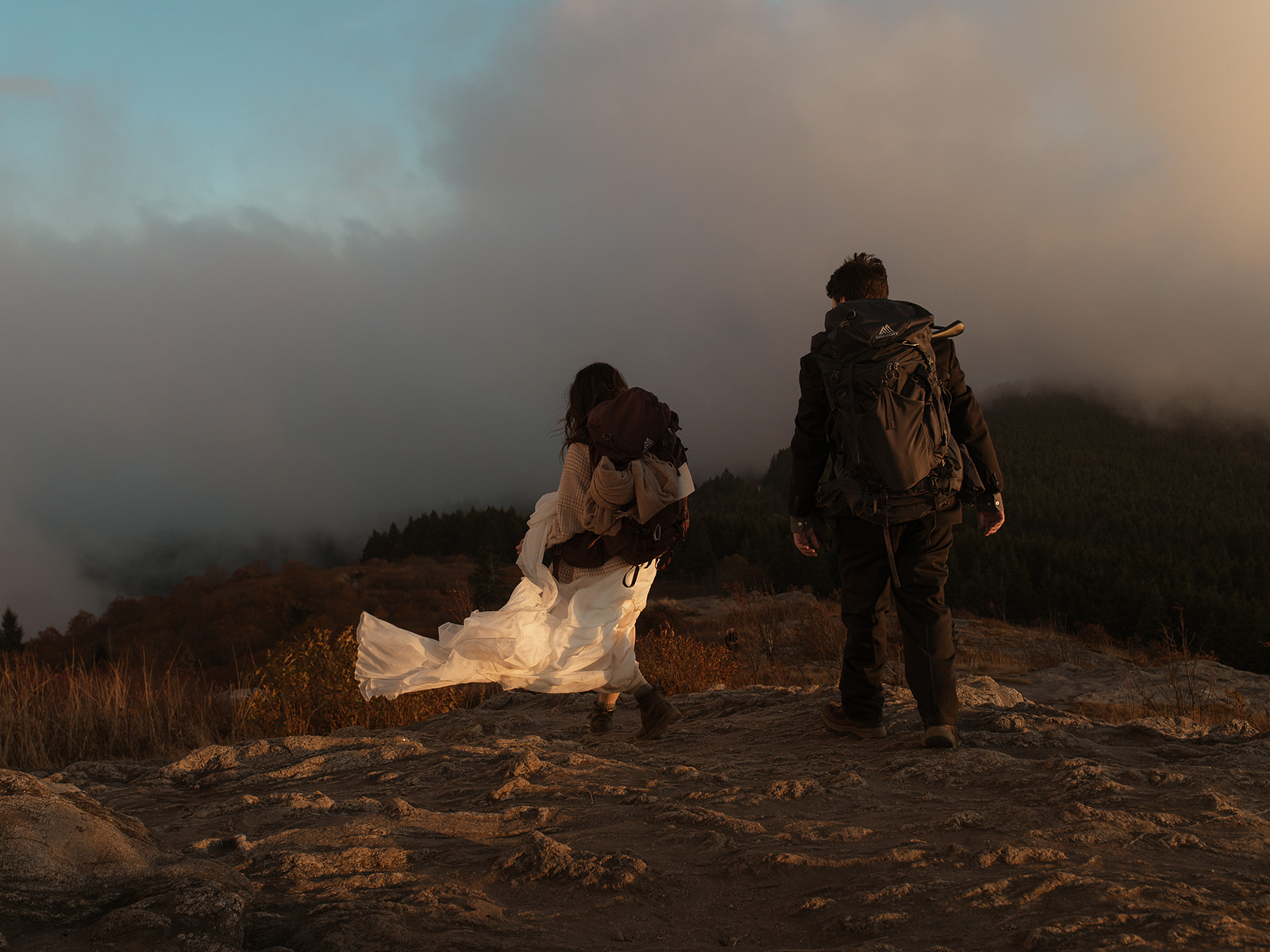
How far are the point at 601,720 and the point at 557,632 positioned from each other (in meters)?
0.82

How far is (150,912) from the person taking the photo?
176 centimetres

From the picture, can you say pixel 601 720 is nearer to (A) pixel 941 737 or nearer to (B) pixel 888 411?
(A) pixel 941 737

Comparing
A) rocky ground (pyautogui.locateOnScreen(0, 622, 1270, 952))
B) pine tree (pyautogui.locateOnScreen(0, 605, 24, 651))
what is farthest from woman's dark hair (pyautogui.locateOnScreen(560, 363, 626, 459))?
pine tree (pyautogui.locateOnScreen(0, 605, 24, 651))

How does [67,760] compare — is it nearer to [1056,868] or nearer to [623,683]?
[623,683]

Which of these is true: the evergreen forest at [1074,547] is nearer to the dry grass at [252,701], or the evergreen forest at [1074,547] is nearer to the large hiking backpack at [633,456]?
the large hiking backpack at [633,456]

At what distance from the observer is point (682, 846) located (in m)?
2.77

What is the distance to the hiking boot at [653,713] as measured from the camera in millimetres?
4816

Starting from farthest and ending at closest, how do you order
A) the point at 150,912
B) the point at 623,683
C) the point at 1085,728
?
1. the point at 623,683
2. the point at 1085,728
3. the point at 150,912

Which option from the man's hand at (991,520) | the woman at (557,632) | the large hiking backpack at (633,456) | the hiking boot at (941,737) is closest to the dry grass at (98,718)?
the woman at (557,632)

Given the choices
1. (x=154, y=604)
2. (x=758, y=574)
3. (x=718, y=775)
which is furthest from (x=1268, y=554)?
(x=718, y=775)

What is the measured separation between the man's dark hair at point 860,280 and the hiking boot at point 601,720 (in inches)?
111

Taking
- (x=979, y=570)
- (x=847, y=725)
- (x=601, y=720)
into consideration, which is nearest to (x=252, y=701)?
(x=601, y=720)

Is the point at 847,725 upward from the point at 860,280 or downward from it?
downward

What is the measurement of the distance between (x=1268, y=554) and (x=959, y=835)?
103 meters
